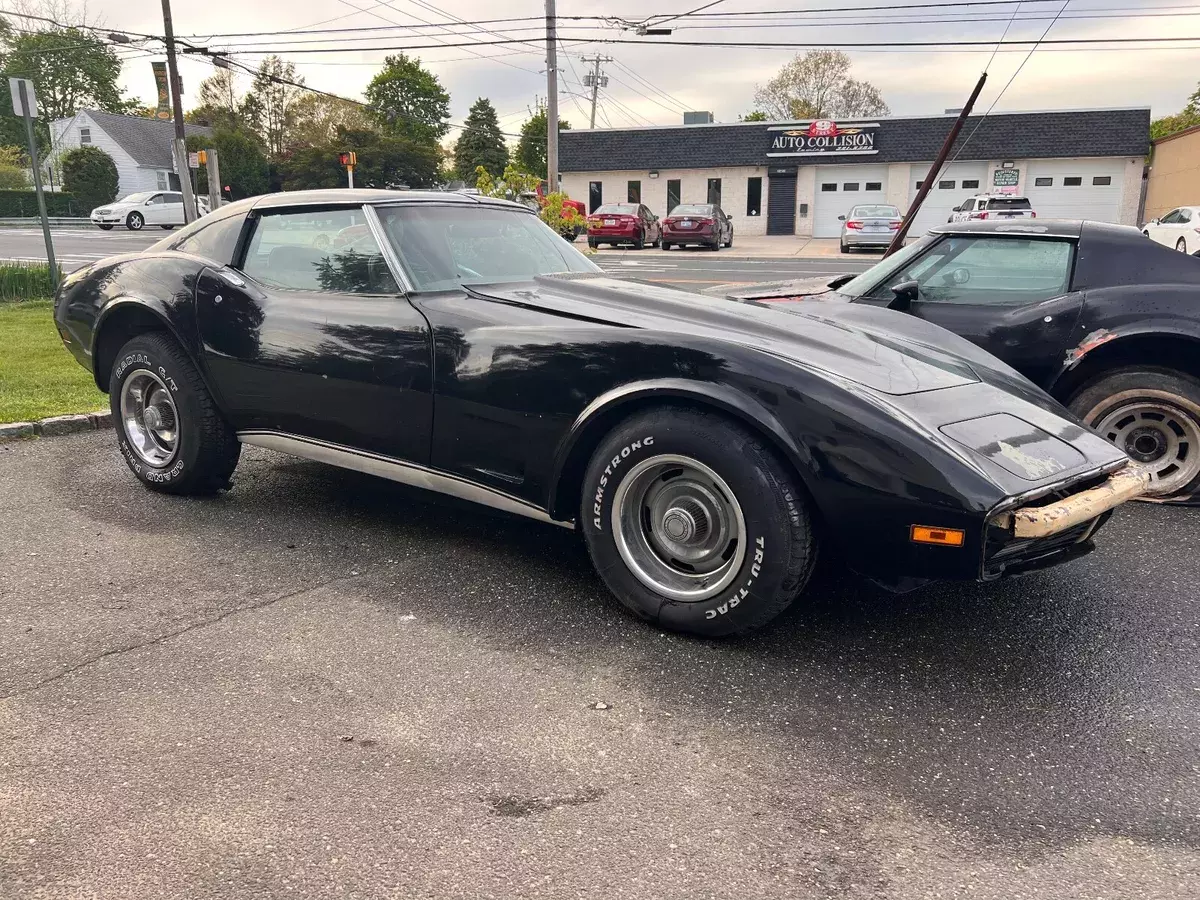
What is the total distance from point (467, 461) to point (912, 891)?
85.1 inches

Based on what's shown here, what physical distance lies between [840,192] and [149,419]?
39060mm

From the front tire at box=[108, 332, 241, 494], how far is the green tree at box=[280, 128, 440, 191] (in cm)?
5067

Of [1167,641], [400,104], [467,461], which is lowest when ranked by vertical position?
[1167,641]

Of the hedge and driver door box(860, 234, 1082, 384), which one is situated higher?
the hedge

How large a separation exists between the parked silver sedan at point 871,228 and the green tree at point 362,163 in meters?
33.0

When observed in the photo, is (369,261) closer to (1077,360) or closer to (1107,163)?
(1077,360)

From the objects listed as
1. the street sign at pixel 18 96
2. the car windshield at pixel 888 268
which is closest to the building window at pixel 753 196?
the street sign at pixel 18 96

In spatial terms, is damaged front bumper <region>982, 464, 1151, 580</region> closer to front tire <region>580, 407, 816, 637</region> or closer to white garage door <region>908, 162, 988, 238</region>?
front tire <region>580, 407, 816, 637</region>

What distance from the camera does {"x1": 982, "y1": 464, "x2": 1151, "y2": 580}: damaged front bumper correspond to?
2.63m

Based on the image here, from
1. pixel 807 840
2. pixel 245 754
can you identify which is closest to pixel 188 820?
pixel 245 754

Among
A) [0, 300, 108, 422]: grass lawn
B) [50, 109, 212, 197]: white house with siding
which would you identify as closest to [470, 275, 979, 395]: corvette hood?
[0, 300, 108, 422]: grass lawn

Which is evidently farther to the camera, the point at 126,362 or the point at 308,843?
the point at 126,362

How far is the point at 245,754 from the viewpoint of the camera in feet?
8.14

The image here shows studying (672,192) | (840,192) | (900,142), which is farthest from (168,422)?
(672,192)
